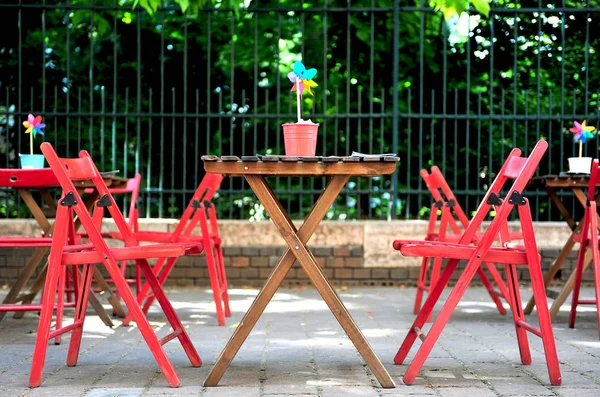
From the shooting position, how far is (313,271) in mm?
4074

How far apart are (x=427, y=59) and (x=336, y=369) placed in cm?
599

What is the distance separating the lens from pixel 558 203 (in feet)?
22.8

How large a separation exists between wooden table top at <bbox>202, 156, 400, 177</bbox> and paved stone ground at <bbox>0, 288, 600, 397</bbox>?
884 millimetres

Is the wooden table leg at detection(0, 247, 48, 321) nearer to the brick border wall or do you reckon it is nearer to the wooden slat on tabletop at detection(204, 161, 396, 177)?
the wooden slat on tabletop at detection(204, 161, 396, 177)

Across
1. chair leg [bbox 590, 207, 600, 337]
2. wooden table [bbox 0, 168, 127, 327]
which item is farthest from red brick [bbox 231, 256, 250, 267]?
chair leg [bbox 590, 207, 600, 337]

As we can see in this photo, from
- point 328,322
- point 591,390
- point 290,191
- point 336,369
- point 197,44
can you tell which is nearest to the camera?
point 591,390

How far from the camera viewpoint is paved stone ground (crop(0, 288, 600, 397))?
3969 mm

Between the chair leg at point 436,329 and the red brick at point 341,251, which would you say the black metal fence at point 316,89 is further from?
the chair leg at point 436,329

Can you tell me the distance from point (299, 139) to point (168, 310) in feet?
3.22

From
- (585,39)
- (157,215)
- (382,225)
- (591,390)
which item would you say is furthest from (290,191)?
(591,390)

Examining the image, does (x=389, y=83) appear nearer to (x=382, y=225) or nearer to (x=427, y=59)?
(x=427, y=59)

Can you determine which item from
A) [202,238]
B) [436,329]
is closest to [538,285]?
[436,329]

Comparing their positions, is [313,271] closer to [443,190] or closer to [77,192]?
[77,192]

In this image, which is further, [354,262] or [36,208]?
[354,262]
